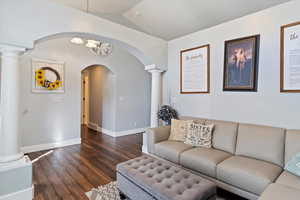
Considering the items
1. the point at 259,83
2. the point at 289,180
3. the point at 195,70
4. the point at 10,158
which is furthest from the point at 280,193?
the point at 10,158

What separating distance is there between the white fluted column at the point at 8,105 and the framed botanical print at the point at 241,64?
3.20m

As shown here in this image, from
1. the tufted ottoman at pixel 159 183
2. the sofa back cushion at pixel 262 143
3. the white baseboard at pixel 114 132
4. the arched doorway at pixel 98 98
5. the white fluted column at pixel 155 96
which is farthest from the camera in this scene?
the arched doorway at pixel 98 98

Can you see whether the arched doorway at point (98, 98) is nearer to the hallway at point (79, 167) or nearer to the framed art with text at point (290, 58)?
the hallway at point (79, 167)

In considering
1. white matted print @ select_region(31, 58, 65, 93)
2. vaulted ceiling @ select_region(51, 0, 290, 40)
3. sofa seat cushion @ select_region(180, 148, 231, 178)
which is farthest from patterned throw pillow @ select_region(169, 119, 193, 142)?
white matted print @ select_region(31, 58, 65, 93)

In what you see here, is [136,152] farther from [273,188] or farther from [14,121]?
[273,188]

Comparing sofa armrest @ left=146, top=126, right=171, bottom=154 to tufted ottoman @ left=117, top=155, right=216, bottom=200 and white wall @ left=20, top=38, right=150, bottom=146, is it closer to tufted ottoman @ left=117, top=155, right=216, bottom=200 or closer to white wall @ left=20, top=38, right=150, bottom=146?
tufted ottoman @ left=117, top=155, right=216, bottom=200

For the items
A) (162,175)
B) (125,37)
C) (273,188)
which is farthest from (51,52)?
(273,188)

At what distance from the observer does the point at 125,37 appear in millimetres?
3320

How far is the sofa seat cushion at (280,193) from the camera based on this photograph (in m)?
1.38

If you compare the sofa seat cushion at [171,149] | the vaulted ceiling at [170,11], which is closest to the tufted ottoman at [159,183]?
the sofa seat cushion at [171,149]

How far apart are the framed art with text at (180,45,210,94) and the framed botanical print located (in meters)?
0.37

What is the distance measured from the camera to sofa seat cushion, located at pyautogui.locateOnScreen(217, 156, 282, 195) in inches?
71.1

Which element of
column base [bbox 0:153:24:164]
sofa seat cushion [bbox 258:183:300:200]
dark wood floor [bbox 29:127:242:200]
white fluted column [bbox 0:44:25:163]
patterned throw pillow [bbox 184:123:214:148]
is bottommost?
dark wood floor [bbox 29:127:242:200]

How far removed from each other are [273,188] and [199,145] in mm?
1286
